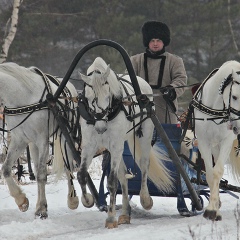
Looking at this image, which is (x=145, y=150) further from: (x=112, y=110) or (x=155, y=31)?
(x=155, y=31)

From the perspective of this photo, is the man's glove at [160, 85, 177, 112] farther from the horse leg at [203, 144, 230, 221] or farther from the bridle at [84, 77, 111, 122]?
the bridle at [84, 77, 111, 122]

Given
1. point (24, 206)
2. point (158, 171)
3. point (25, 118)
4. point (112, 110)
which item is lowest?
point (24, 206)

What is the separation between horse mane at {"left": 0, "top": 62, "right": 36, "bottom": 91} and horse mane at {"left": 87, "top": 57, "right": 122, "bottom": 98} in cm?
108

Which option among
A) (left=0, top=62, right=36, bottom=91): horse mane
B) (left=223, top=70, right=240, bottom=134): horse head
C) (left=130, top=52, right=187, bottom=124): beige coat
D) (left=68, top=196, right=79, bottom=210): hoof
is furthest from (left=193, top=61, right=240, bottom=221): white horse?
(left=0, top=62, right=36, bottom=91): horse mane

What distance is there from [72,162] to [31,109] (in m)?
1.11

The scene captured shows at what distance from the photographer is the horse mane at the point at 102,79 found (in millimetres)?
6301

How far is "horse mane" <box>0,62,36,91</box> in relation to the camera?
7391 millimetres

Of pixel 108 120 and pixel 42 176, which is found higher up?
pixel 108 120

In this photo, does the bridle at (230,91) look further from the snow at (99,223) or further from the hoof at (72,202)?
the hoof at (72,202)

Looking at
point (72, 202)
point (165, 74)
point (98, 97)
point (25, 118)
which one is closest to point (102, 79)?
point (98, 97)

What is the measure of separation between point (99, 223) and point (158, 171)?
104 centimetres

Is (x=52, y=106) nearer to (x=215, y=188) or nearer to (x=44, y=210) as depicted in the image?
(x=44, y=210)

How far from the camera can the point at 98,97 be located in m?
6.30

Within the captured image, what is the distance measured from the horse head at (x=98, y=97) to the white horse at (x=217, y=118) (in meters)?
1.29
